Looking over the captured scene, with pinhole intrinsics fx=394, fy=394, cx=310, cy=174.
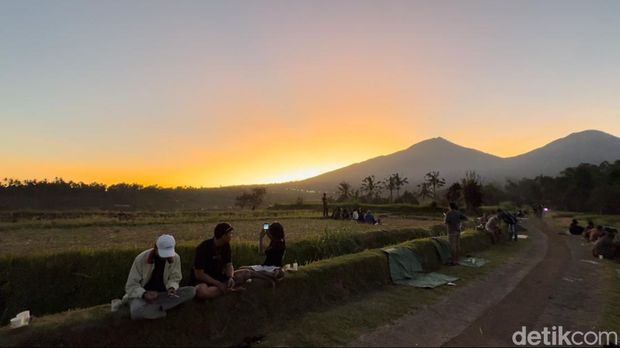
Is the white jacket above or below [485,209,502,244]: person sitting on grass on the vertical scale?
above

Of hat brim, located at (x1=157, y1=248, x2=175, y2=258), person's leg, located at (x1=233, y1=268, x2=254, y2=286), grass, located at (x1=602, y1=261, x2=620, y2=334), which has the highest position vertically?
hat brim, located at (x1=157, y1=248, x2=175, y2=258)

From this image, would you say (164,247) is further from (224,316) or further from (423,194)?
(423,194)

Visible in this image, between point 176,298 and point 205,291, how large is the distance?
1.55 feet

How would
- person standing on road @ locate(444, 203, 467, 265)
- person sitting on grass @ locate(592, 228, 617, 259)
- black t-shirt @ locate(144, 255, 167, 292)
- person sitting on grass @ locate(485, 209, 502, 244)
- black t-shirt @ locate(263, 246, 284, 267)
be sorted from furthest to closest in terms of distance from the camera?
person sitting on grass @ locate(485, 209, 502, 244) → person sitting on grass @ locate(592, 228, 617, 259) → person standing on road @ locate(444, 203, 467, 265) → black t-shirt @ locate(263, 246, 284, 267) → black t-shirt @ locate(144, 255, 167, 292)

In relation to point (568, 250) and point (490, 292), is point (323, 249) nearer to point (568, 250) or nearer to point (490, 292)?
point (490, 292)

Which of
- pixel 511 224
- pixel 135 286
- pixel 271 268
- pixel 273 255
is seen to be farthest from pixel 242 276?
pixel 511 224

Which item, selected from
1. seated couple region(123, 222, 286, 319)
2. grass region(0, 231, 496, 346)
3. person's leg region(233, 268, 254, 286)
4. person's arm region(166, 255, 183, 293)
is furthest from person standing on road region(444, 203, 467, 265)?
person's arm region(166, 255, 183, 293)

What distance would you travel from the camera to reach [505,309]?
818 cm

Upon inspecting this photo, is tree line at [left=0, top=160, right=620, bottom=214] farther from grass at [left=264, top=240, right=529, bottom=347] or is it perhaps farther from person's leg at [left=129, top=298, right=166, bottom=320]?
person's leg at [left=129, top=298, right=166, bottom=320]

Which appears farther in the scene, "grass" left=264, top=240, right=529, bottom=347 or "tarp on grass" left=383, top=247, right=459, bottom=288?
"tarp on grass" left=383, top=247, right=459, bottom=288

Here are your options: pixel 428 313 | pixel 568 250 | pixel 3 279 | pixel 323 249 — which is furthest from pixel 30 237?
pixel 568 250

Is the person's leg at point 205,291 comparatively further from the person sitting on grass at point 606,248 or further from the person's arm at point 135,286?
the person sitting on grass at point 606,248

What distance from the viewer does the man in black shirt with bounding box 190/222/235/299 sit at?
242 inches

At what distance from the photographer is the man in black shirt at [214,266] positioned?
615 centimetres
